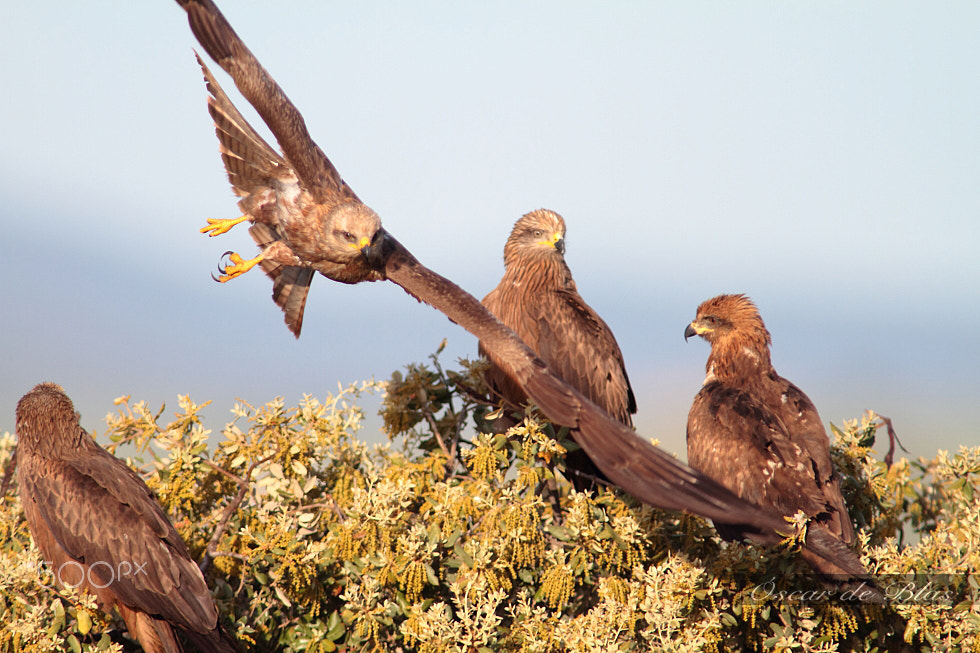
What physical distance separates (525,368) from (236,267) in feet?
11.2

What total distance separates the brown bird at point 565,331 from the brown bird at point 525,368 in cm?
54

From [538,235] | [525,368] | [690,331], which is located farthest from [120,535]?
[690,331]

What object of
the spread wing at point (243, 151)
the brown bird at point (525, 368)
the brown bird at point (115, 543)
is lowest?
the brown bird at point (115, 543)

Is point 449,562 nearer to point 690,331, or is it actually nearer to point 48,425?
point 48,425

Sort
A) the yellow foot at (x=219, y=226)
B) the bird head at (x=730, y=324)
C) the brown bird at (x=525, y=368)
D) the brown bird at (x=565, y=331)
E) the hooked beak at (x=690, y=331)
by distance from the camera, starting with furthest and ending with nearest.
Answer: the yellow foot at (x=219, y=226) < the hooked beak at (x=690, y=331) < the bird head at (x=730, y=324) < the brown bird at (x=565, y=331) < the brown bird at (x=525, y=368)

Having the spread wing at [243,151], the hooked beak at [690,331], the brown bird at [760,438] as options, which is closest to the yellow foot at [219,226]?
the spread wing at [243,151]

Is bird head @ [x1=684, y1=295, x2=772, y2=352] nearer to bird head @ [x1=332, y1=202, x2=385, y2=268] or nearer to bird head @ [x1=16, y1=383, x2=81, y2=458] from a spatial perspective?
bird head @ [x1=332, y1=202, x2=385, y2=268]

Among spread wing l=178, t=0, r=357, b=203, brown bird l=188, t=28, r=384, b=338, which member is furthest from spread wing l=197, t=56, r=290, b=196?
spread wing l=178, t=0, r=357, b=203

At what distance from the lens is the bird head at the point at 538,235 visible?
7484mm

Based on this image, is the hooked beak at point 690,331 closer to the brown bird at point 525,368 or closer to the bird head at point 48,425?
the brown bird at point 525,368

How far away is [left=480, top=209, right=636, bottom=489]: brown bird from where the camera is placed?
21.5ft

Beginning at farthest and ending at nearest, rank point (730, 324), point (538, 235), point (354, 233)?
point (538, 235)
point (730, 324)
point (354, 233)

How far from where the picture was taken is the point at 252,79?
620 centimetres

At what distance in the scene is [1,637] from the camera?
14.5 feet
